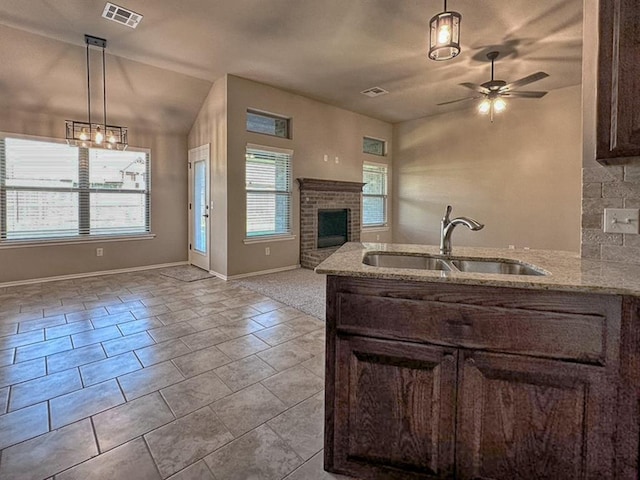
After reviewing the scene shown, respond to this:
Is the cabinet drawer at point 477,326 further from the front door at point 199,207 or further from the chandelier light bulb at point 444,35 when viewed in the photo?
the front door at point 199,207

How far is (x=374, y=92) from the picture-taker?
19.4 feet

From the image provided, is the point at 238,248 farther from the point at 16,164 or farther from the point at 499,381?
the point at 499,381

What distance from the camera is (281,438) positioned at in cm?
178

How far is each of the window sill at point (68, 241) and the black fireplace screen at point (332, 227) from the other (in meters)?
3.03

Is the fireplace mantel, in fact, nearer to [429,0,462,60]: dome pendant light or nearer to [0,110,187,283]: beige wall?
[0,110,187,283]: beige wall

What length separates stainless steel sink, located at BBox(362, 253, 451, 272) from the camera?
191 cm

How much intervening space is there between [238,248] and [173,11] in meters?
3.12

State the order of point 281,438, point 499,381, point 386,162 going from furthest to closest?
point 386,162, point 281,438, point 499,381

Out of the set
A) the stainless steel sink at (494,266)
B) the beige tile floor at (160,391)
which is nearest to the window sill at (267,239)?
the beige tile floor at (160,391)

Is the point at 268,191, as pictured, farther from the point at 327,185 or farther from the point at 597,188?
the point at 597,188

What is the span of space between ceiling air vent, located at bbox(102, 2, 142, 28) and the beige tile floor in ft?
10.1

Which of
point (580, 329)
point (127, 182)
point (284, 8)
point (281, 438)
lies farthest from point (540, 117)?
point (127, 182)

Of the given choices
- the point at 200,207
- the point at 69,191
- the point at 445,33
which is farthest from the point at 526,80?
the point at 69,191

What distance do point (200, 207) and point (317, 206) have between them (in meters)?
2.11
